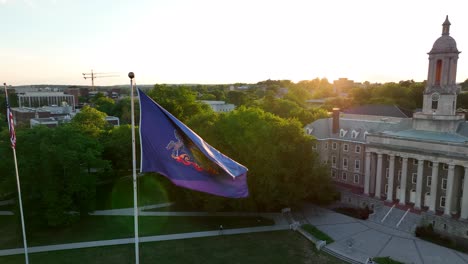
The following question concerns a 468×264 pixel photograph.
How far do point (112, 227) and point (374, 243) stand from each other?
26844mm

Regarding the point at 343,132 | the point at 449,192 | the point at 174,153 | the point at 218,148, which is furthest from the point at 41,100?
the point at 174,153

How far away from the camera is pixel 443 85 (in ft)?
141

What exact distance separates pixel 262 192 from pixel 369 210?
48.2ft

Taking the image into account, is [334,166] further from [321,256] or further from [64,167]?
[64,167]

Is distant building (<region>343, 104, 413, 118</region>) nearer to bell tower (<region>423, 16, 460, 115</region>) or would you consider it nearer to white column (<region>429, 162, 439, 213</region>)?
bell tower (<region>423, 16, 460, 115</region>)

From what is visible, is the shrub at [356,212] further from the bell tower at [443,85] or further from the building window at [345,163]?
the bell tower at [443,85]

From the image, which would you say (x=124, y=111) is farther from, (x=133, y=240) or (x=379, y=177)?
(x=379, y=177)

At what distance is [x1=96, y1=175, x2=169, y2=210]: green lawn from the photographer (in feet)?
145

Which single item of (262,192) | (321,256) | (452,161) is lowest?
(321,256)

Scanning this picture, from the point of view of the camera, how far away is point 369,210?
4275 centimetres

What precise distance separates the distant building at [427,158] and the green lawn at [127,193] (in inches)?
1003

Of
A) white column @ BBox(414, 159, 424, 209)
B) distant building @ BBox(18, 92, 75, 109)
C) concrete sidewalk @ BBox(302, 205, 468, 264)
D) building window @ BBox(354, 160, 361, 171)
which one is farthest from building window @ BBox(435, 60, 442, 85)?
distant building @ BBox(18, 92, 75, 109)

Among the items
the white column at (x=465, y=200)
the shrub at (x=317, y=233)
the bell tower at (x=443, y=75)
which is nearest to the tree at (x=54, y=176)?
the shrub at (x=317, y=233)

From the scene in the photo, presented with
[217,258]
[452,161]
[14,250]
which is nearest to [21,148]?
[14,250]
